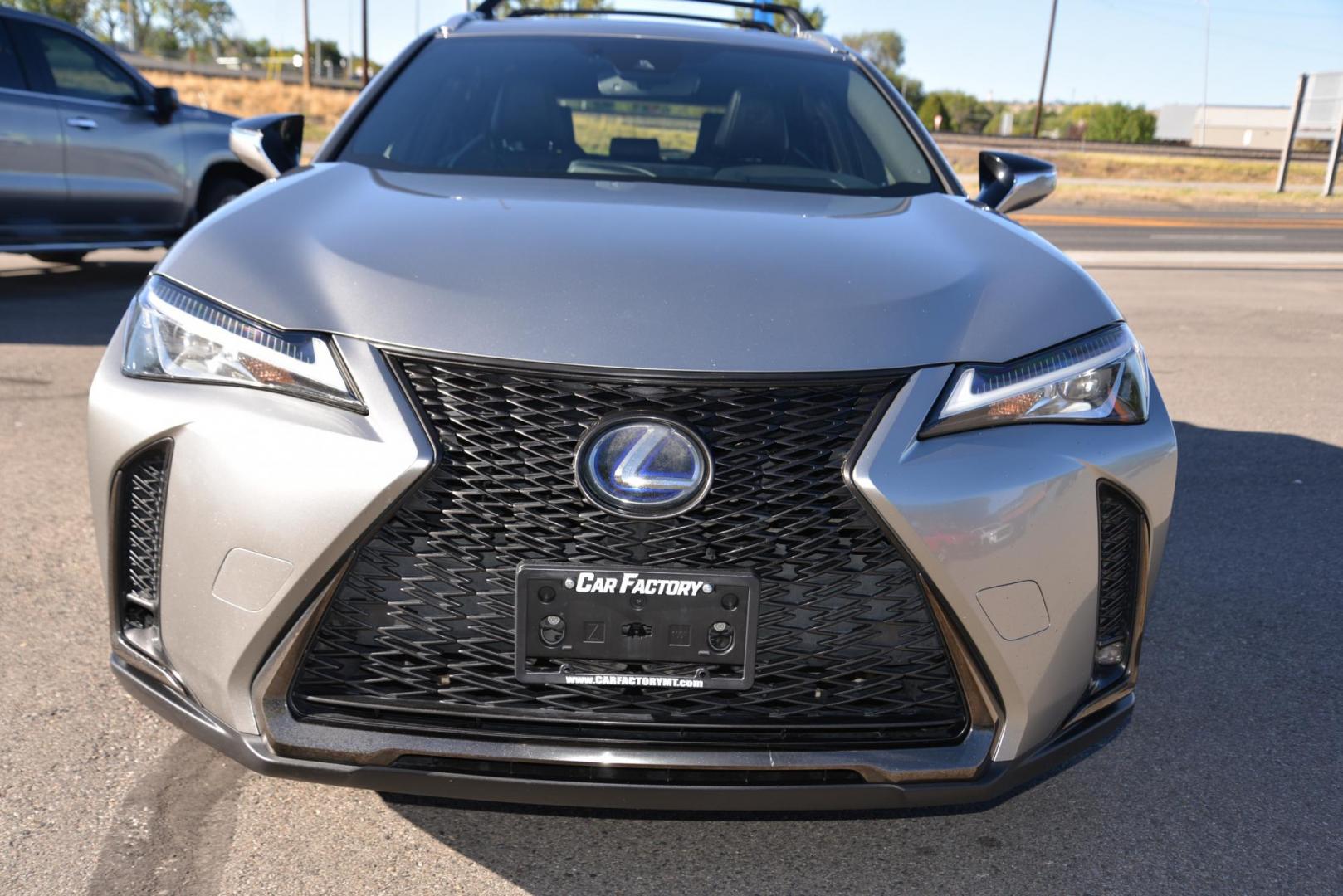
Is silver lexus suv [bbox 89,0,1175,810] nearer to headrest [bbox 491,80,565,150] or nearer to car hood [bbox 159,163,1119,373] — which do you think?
car hood [bbox 159,163,1119,373]

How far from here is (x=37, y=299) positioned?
25.3 feet

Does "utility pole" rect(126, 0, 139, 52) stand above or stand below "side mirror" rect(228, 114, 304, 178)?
above

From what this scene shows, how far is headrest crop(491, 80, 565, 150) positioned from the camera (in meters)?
3.27

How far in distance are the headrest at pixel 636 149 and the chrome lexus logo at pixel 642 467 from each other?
1.55 metres

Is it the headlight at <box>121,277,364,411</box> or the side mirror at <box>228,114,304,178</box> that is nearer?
the headlight at <box>121,277,364,411</box>

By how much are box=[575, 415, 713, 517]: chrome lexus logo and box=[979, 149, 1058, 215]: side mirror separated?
1.74 metres

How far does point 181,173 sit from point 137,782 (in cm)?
705

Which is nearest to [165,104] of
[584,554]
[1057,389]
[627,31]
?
[627,31]

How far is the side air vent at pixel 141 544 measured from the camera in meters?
1.99

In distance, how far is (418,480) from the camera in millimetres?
1817

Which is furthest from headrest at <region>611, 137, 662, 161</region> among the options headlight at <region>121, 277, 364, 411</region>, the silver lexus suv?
headlight at <region>121, 277, 364, 411</region>

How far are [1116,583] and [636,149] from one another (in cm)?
181

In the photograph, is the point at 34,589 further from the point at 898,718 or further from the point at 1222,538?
the point at 1222,538

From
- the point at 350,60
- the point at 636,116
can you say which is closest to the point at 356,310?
the point at 636,116
